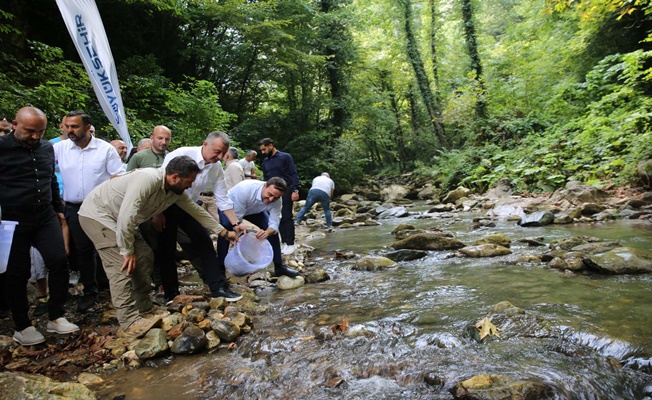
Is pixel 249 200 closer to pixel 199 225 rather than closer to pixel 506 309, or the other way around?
pixel 199 225

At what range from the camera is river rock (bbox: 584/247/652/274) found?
14.5 feet

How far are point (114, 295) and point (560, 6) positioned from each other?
25.2ft

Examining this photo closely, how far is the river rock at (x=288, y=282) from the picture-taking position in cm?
498

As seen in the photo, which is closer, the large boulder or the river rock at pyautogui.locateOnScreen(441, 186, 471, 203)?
the river rock at pyautogui.locateOnScreen(441, 186, 471, 203)

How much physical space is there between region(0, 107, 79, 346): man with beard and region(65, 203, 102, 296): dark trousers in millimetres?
375

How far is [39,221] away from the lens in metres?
3.32

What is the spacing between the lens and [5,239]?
2.92m

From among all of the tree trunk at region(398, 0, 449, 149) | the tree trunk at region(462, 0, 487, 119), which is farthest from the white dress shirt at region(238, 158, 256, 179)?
the tree trunk at region(398, 0, 449, 149)

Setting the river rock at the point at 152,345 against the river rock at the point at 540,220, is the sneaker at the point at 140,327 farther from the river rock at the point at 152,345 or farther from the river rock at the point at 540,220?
the river rock at the point at 540,220

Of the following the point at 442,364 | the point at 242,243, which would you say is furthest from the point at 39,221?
the point at 442,364

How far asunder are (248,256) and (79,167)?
6.32 ft

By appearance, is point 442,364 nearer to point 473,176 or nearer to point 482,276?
point 482,276

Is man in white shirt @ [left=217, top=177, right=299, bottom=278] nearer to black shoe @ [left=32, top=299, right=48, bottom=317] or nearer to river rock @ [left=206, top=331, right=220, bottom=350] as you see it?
river rock @ [left=206, top=331, right=220, bottom=350]

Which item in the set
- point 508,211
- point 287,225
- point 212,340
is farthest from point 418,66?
point 212,340
